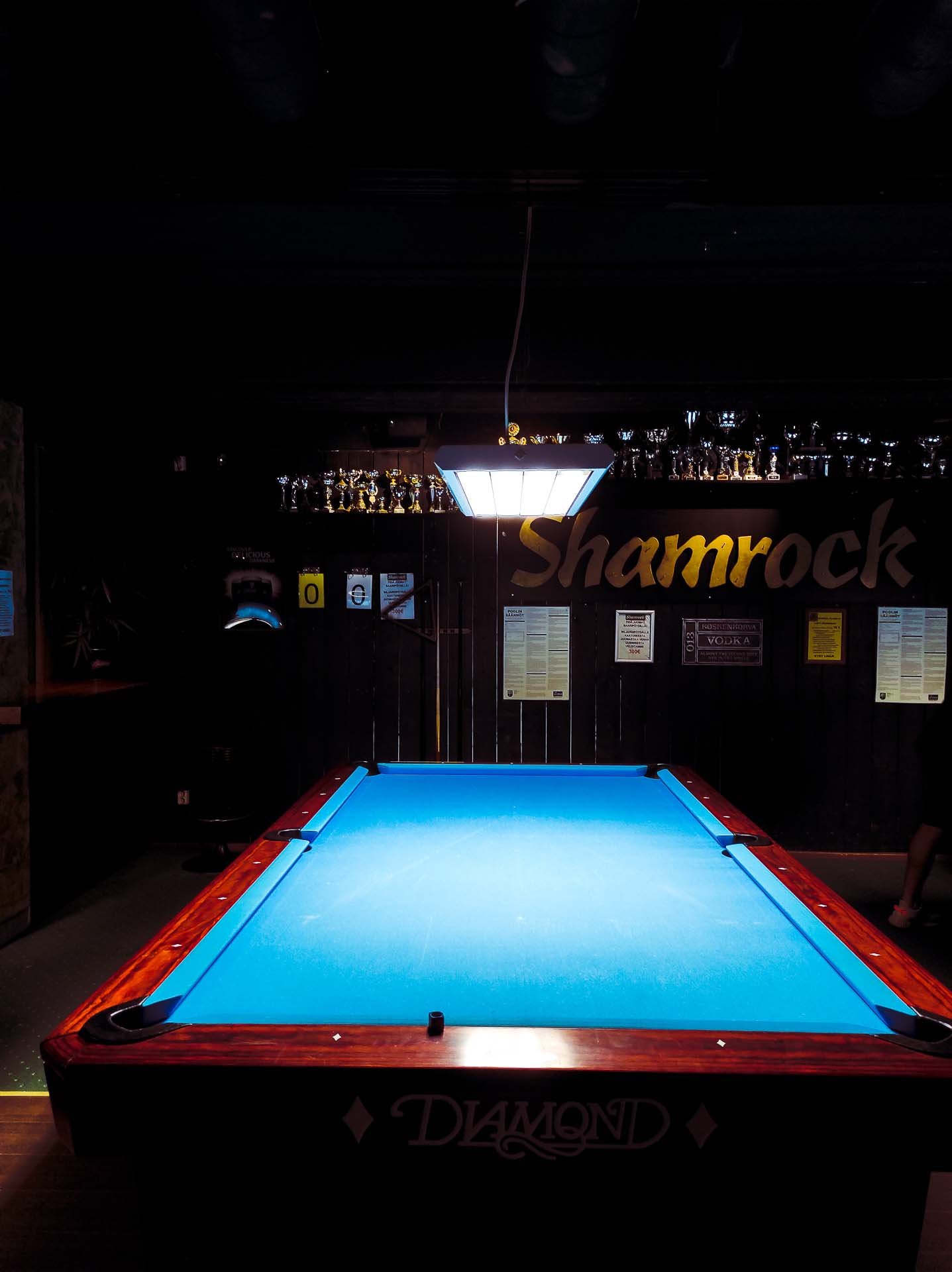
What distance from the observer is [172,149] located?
2312mm

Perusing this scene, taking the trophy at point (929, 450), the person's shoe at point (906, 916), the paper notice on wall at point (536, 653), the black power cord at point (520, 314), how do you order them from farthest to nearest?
1. the paper notice on wall at point (536, 653)
2. the trophy at point (929, 450)
3. the person's shoe at point (906, 916)
4. the black power cord at point (520, 314)

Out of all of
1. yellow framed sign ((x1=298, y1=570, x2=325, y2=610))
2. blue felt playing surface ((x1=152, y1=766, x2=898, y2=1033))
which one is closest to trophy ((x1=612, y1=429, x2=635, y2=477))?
yellow framed sign ((x1=298, y1=570, x2=325, y2=610))

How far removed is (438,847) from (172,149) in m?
2.36

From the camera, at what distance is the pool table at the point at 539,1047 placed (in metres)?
1.11

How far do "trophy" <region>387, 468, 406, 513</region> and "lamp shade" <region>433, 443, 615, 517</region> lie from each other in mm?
2162

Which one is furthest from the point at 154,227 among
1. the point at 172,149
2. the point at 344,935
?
the point at 344,935

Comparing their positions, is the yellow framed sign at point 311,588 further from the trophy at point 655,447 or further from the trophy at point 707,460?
the trophy at point 707,460

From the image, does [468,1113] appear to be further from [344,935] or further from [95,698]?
[95,698]

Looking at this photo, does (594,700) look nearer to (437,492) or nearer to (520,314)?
(437,492)

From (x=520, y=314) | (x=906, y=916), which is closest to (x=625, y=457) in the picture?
(x=520, y=314)

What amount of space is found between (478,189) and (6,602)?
10.0ft

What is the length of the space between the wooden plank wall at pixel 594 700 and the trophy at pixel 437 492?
0.68 feet

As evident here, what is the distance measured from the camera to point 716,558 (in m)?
4.82

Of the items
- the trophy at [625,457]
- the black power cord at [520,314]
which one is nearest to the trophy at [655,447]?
the trophy at [625,457]
